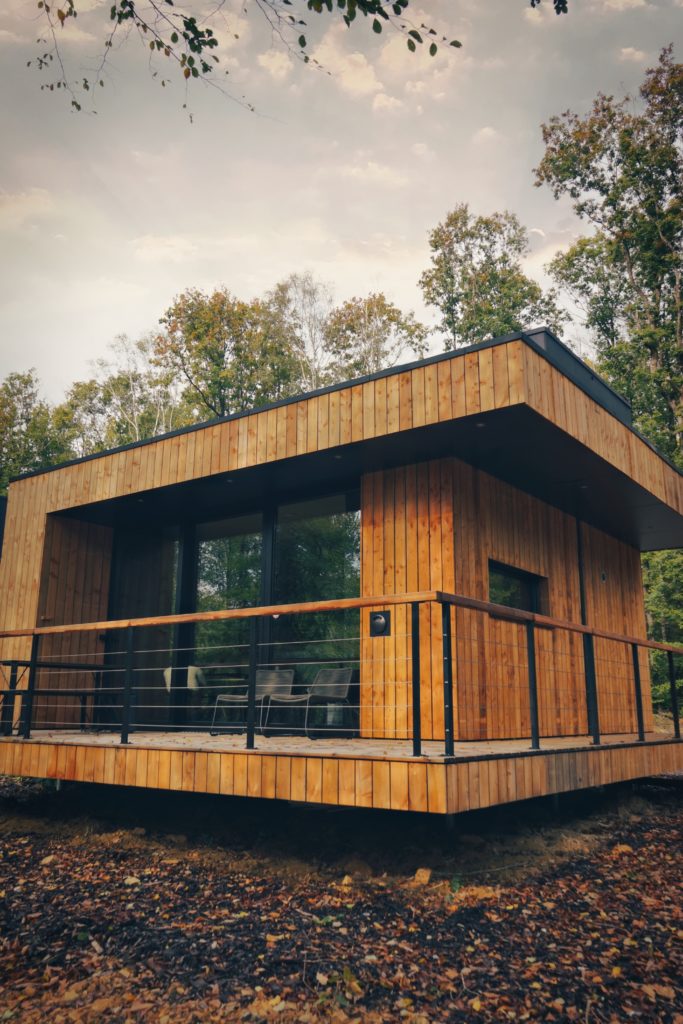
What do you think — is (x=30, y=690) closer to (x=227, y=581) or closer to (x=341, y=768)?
(x=227, y=581)

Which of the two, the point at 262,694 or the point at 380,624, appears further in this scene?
the point at 262,694

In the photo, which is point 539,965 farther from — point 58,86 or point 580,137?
point 580,137

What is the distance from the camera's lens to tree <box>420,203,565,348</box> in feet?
70.6

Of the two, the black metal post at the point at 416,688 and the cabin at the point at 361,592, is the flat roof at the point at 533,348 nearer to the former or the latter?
the cabin at the point at 361,592

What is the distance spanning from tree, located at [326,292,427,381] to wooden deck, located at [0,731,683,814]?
18.0m

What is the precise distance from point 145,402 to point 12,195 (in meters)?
7.76

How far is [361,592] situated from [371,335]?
1779cm

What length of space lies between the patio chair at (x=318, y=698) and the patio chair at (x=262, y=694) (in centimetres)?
6

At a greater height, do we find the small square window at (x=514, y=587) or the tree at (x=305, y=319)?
the tree at (x=305, y=319)

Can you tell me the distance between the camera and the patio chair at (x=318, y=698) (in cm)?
643

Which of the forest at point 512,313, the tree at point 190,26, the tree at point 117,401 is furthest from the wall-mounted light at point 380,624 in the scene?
the tree at point 117,401

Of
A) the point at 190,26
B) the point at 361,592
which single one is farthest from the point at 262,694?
the point at 190,26

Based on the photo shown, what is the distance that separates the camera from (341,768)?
439 centimetres

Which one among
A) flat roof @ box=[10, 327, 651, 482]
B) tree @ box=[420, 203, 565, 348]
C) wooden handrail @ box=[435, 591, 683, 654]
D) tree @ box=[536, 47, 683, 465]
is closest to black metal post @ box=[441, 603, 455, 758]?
wooden handrail @ box=[435, 591, 683, 654]
